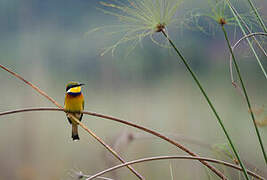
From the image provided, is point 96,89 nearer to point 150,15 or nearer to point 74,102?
point 74,102

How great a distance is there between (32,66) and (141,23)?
263 centimetres

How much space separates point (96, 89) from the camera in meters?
3.04

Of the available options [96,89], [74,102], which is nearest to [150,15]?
[74,102]

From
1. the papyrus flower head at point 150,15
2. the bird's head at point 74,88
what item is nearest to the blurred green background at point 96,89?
the bird's head at point 74,88

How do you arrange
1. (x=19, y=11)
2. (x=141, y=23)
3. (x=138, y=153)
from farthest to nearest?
(x=19, y=11) < (x=138, y=153) < (x=141, y=23)

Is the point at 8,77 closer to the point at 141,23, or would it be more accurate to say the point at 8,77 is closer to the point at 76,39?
the point at 76,39

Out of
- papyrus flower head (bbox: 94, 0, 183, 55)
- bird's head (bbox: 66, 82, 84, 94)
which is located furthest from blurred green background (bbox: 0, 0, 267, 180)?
papyrus flower head (bbox: 94, 0, 183, 55)

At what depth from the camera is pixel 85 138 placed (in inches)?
133

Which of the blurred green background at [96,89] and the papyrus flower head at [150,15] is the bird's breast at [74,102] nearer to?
the papyrus flower head at [150,15]

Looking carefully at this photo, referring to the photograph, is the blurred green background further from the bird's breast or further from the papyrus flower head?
the papyrus flower head

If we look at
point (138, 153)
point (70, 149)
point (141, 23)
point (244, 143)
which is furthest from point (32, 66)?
point (141, 23)

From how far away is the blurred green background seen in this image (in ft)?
9.35

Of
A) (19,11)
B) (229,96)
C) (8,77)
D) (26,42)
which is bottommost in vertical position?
(229,96)

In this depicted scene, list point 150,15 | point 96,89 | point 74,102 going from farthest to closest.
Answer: point 96,89
point 74,102
point 150,15
